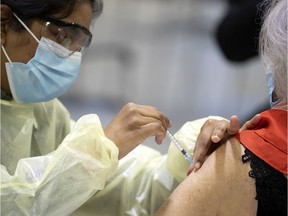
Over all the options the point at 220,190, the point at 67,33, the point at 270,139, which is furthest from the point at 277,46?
the point at 67,33

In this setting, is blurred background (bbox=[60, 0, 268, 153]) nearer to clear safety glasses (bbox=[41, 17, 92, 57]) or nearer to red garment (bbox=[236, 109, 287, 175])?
clear safety glasses (bbox=[41, 17, 92, 57])

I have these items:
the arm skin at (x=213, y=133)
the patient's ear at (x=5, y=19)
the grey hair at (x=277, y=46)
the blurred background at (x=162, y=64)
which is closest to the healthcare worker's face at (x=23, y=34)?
the patient's ear at (x=5, y=19)

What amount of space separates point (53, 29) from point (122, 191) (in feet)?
1.95

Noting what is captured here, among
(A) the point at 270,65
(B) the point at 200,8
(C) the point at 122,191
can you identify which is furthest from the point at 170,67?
(A) the point at 270,65

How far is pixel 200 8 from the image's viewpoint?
5.45 meters

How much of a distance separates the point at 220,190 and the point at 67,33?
0.79m

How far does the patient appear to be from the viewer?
1119 millimetres

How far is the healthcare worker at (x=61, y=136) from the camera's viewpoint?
1356 millimetres

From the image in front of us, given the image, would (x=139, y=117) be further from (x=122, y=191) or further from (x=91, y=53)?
(x=91, y=53)

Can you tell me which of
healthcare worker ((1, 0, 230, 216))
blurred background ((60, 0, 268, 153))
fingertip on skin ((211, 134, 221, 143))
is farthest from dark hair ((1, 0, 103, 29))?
blurred background ((60, 0, 268, 153))

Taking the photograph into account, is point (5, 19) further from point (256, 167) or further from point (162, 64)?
point (162, 64)

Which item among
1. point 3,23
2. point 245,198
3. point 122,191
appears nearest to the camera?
point 245,198

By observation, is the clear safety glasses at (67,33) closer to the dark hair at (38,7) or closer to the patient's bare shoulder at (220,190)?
the dark hair at (38,7)

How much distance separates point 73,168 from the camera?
1.34 m
